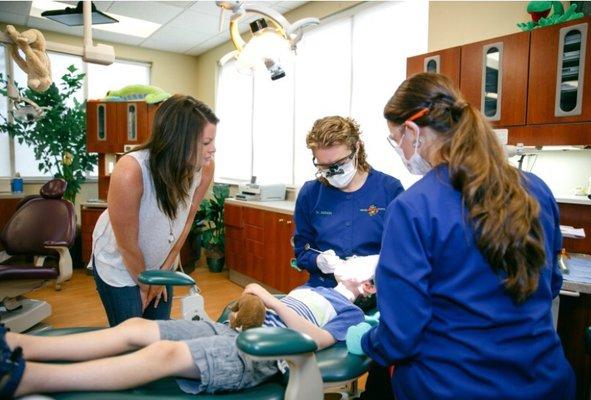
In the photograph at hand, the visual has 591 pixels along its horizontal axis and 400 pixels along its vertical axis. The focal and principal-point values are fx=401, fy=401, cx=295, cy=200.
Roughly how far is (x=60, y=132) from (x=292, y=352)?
15.1 feet

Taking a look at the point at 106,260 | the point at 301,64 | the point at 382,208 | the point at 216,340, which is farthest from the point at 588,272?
the point at 301,64

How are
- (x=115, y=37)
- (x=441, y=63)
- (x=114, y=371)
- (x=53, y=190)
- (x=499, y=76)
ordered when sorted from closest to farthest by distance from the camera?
(x=114, y=371)
(x=499, y=76)
(x=441, y=63)
(x=53, y=190)
(x=115, y=37)

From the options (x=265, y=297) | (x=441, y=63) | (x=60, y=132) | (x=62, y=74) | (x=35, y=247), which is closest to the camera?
(x=265, y=297)

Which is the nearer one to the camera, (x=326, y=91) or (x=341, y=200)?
(x=341, y=200)

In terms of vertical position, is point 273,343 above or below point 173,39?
below

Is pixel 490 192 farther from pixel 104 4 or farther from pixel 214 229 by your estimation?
pixel 104 4

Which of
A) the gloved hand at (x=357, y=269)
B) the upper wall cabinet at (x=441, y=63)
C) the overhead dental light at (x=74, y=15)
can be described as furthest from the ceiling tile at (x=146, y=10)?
the gloved hand at (x=357, y=269)

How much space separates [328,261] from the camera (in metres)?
1.60

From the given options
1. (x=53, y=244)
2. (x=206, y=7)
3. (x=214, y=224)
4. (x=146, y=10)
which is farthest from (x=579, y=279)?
(x=146, y=10)

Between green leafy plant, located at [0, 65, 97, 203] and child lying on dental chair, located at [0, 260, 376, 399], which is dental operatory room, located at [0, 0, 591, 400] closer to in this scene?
child lying on dental chair, located at [0, 260, 376, 399]

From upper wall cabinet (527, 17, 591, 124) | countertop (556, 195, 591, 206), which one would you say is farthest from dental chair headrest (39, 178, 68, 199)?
countertop (556, 195, 591, 206)

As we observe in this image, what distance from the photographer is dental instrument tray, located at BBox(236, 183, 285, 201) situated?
3.97 metres

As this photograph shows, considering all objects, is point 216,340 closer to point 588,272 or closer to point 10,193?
point 588,272

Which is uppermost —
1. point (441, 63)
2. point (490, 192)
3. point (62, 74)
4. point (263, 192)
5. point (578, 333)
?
point (62, 74)
